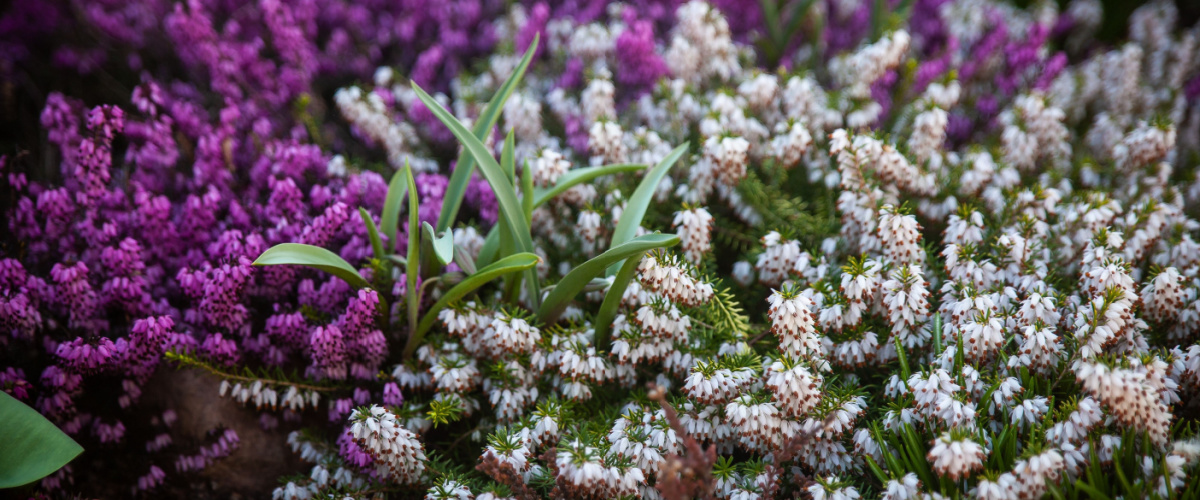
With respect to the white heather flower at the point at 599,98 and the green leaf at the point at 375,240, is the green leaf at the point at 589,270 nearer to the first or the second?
the green leaf at the point at 375,240

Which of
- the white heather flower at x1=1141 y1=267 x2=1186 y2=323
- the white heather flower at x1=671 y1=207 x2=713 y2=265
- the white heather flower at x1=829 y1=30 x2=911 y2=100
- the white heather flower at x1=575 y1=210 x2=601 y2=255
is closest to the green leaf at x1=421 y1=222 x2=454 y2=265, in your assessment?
the white heather flower at x1=575 y1=210 x2=601 y2=255

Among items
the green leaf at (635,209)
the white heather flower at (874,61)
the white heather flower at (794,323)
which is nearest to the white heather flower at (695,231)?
the green leaf at (635,209)

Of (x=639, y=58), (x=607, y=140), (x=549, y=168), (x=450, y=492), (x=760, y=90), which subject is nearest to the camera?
(x=450, y=492)

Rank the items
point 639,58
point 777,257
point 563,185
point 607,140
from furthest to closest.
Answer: point 639,58 < point 607,140 < point 563,185 < point 777,257

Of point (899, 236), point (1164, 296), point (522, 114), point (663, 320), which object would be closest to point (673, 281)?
point (663, 320)

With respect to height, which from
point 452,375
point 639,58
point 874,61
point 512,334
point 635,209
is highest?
point 639,58

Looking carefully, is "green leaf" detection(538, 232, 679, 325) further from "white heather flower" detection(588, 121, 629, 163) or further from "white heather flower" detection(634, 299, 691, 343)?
"white heather flower" detection(588, 121, 629, 163)

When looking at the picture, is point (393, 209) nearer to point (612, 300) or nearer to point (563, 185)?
point (563, 185)
